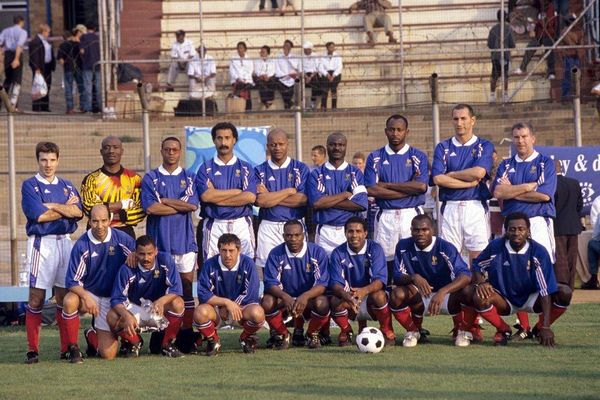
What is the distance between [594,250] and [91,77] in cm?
1142

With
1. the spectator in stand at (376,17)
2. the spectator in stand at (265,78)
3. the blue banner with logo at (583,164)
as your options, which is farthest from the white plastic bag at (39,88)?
the blue banner with logo at (583,164)

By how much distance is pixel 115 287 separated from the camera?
36.4 ft

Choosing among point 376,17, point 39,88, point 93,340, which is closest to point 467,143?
point 93,340

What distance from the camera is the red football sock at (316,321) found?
11398mm

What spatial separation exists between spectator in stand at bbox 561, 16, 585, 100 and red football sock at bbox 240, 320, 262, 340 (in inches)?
439

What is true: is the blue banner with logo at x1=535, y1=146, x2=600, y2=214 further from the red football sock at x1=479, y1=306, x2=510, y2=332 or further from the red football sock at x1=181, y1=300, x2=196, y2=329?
the red football sock at x1=181, y1=300, x2=196, y2=329

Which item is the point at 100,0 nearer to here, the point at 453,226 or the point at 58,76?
the point at 58,76

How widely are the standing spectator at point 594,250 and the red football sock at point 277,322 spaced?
6.36 meters

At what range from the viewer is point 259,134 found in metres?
16.9

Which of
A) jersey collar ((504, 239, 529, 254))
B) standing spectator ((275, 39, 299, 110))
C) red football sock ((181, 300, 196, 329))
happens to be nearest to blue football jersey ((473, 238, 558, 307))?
jersey collar ((504, 239, 529, 254))

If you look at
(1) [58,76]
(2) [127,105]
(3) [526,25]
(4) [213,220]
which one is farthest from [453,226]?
(1) [58,76]

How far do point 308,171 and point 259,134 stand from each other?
433 centimetres

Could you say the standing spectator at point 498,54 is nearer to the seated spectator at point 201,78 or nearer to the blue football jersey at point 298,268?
the seated spectator at point 201,78

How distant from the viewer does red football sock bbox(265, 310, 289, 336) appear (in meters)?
11.3
